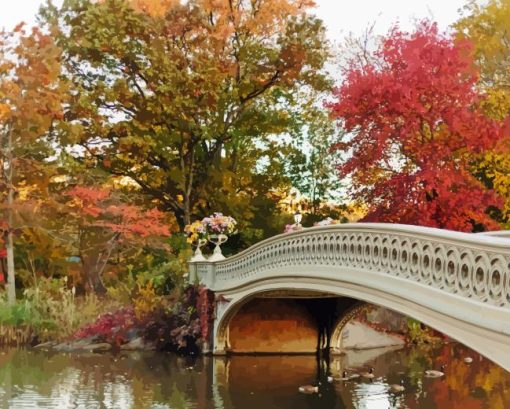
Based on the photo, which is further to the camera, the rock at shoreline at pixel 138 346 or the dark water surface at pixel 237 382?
the rock at shoreline at pixel 138 346

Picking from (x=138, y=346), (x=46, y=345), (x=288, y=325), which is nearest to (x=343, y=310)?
(x=288, y=325)

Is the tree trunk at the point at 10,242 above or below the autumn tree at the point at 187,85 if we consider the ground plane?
below

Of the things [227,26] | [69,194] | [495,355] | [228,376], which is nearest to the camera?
[495,355]

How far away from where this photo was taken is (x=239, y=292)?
2086cm

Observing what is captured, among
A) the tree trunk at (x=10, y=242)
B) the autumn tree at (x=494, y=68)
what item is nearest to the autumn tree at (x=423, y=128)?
the autumn tree at (x=494, y=68)

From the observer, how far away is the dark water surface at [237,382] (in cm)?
1592

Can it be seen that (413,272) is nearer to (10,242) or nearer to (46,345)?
(46,345)

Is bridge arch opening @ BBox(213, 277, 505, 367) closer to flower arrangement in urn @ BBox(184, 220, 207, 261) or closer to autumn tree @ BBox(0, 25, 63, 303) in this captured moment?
flower arrangement in urn @ BBox(184, 220, 207, 261)

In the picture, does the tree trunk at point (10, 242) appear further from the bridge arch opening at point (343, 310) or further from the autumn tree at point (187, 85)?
the bridge arch opening at point (343, 310)

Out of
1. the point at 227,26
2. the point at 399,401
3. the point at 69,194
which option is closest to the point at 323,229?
the point at 399,401

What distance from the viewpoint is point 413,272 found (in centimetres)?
1134

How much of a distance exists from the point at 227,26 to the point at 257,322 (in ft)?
34.2

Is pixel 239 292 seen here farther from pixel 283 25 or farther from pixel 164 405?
pixel 283 25

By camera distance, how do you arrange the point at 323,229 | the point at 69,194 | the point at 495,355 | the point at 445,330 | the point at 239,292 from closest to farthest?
the point at 495,355
the point at 445,330
the point at 323,229
the point at 239,292
the point at 69,194
